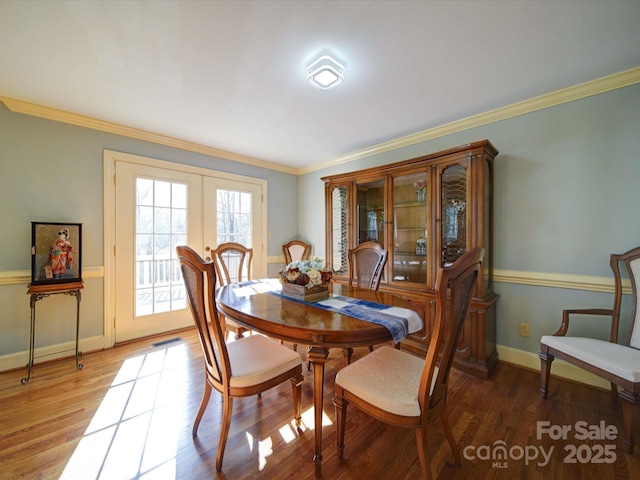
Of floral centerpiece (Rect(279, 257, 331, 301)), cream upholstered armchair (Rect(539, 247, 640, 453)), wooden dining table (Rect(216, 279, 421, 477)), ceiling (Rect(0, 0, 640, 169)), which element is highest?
ceiling (Rect(0, 0, 640, 169))

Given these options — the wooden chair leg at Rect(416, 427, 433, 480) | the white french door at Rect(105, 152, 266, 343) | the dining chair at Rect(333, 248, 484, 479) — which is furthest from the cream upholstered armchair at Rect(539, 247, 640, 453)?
the white french door at Rect(105, 152, 266, 343)

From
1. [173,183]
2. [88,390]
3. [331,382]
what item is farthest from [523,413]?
[173,183]

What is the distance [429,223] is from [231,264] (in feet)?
8.89

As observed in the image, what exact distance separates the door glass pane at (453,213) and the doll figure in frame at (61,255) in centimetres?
360

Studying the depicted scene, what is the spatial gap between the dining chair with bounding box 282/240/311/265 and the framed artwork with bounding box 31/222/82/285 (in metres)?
2.47

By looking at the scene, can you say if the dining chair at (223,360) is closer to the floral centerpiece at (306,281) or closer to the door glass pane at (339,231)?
the floral centerpiece at (306,281)

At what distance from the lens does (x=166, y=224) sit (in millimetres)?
3094

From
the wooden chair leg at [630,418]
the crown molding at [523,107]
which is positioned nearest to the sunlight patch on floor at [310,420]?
the wooden chair leg at [630,418]

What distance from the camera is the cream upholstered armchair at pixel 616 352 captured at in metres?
1.40

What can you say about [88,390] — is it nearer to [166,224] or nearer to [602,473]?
[166,224]

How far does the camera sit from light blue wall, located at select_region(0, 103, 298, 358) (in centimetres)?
225

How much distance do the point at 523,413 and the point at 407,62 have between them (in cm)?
254

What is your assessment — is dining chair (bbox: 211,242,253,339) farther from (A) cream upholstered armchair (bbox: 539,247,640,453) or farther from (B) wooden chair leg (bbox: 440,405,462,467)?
(A) cream upholstered armchair (bbox: 539,247,640,453)

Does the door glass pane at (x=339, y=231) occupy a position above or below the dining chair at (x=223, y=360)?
above
